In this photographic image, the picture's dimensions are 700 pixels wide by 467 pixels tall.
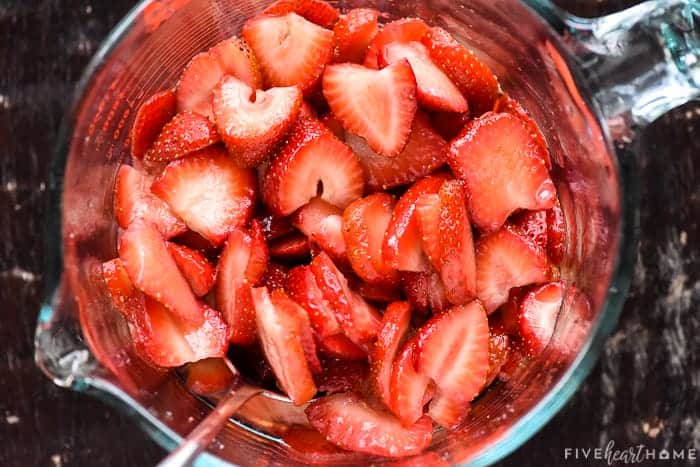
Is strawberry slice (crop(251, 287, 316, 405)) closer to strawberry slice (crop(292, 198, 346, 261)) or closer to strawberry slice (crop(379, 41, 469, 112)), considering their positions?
strawberry slice (crop(292, 198, 346, 261))

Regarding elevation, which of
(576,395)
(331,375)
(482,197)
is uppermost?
(482,197)

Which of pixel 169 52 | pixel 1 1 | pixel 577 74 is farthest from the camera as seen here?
pixel 1 1

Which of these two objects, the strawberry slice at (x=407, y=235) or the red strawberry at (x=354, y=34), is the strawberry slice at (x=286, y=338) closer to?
the strawberry slice at (x=407, y=235)

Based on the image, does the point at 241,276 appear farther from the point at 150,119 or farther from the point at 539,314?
the point at 539,314

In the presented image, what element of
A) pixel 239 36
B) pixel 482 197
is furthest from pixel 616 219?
pixel 239 36

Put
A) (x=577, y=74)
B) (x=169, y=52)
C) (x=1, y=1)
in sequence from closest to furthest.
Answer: (x=577, y=74), (x=169, y=52), (x=1, y=1)

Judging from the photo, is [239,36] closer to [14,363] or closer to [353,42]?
[353,42]

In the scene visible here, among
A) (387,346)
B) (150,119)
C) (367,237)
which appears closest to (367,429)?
(387,346)

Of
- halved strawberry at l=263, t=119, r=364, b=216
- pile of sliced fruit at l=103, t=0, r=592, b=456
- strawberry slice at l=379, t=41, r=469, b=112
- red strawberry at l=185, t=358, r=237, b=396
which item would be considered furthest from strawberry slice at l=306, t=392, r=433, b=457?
strawberry slice at l=379, t=41, r=469, b=112
